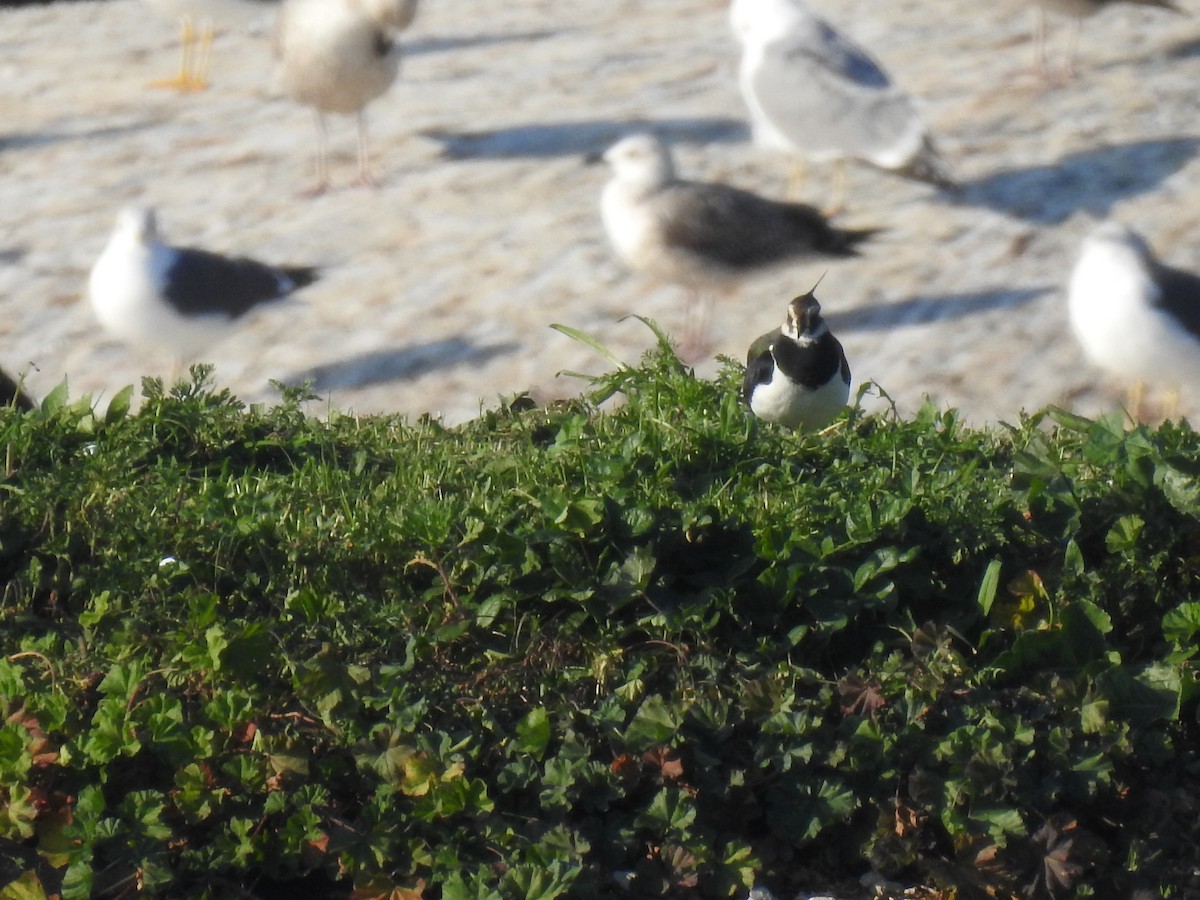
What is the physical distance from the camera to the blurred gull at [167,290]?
638 centimetres

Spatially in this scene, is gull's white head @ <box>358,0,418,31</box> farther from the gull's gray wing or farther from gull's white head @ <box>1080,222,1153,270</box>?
gull's white head @ <box>1080,222,1153,270</box>

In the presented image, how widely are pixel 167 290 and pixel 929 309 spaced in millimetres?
2862

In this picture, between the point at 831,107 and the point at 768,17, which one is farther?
the point at 768,17

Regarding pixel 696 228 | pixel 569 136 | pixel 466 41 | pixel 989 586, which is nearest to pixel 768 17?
pixel 569 136

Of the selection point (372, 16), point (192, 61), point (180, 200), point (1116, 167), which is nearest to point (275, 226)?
point (180, 200)

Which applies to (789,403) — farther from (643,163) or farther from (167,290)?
(167,290)

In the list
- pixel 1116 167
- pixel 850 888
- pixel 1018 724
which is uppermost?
pixel 1018 724

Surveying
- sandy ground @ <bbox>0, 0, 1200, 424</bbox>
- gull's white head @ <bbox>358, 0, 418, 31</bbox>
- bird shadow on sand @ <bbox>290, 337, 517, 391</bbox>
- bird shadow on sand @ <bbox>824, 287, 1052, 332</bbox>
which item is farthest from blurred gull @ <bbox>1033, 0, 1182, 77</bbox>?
bird shadow on sand @ <bbox>290, 337, 517, 391</bbox>

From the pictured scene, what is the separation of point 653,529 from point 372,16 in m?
5.36

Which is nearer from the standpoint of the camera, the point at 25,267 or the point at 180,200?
the point at 25,267

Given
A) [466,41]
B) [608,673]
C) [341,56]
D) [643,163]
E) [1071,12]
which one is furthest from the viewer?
[466,41]

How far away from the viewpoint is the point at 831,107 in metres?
7.53

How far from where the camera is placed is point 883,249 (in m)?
7.26

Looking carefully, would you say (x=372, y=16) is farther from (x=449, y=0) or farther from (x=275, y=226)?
(x=449, y=0)
